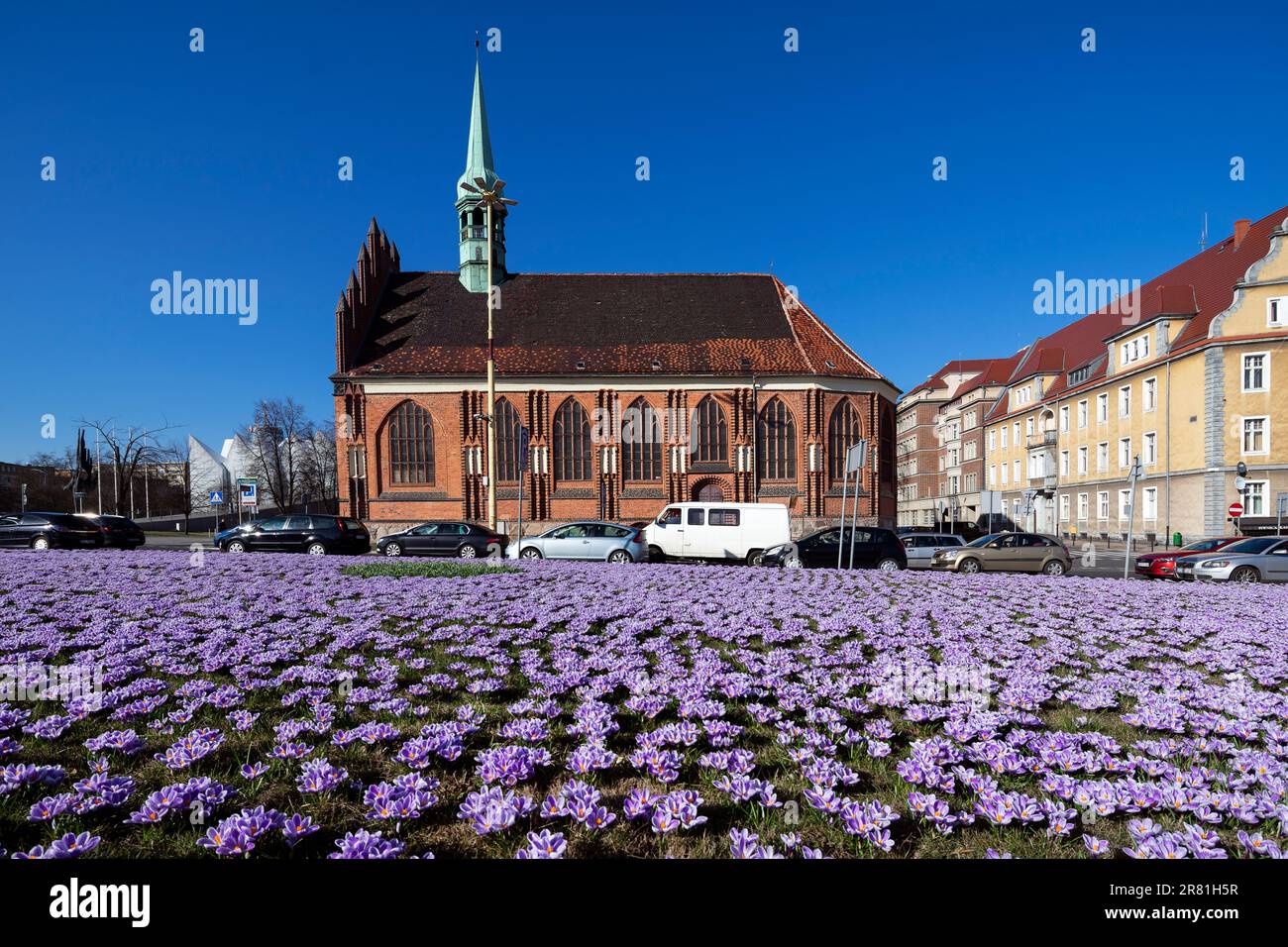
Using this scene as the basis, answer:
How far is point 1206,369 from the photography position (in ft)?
104

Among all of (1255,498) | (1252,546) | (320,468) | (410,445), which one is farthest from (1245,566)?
(320,468)

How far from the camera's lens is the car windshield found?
1588cm

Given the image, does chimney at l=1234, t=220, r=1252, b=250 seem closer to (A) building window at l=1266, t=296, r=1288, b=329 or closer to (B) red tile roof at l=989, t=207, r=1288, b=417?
(B) red tile roof at l=989, t=207, r=1288, b=417

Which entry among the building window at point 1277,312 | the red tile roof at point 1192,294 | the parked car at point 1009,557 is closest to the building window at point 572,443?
the parked car at point 1009,557

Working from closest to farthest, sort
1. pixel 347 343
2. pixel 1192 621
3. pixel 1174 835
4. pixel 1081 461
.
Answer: pixel 1174 835, pixel 1192 621, pixel 347 343, pixel 1081 461

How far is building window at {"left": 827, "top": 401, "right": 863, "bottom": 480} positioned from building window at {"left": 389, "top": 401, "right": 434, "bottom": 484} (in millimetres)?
24844

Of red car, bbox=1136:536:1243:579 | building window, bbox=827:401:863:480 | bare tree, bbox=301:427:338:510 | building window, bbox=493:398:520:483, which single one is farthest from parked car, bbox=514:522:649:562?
bare tree, bbox=301:427:338:510

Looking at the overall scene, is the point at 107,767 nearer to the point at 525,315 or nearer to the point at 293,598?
the point at 293,598

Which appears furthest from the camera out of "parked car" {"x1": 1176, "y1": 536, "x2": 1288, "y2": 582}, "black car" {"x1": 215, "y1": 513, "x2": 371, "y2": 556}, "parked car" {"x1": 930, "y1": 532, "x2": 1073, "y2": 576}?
"black car" {"x1": 215, "y1": 513, "x2": 371, "y2": 556}

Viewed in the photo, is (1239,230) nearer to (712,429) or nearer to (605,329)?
(712,429)

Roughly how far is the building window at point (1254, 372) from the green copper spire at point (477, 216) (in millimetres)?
45287

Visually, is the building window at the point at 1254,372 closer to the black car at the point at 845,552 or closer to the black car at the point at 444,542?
the black car at the point at 845,552
